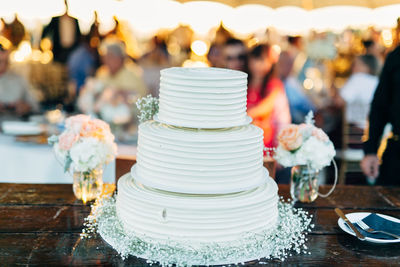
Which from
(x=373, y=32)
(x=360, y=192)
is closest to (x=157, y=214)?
(x=360, y=192)

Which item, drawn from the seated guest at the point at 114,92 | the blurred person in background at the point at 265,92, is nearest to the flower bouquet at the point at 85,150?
the seated guest at the point at 114,92

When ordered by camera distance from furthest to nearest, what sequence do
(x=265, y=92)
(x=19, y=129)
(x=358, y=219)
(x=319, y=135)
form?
(x=265, y=92) → (x=19, y=129) → (x=319, y=135) → (x=358, y=219)

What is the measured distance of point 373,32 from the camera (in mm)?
10234

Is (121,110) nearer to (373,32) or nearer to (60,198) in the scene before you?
(60,198)

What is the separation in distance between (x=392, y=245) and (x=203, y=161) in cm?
88

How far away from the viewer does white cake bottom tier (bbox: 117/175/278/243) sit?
5.90ft

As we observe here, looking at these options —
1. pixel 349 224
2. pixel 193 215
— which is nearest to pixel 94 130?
pixel 193 215

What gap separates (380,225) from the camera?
2104 millimetres

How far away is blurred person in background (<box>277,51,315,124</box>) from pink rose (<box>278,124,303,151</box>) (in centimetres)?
293

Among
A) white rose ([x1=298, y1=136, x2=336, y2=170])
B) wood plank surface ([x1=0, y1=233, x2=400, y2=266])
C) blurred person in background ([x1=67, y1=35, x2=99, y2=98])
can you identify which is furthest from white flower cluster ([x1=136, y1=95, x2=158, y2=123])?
blurred person in background ([x1=67, y1=35, x2=99, y2=98])

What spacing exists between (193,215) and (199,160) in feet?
0.65

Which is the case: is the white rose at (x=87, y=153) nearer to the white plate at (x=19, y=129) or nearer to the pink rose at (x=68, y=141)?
the pink rose at (x=68, y=141)

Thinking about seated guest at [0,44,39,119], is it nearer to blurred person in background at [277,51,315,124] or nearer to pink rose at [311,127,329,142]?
blurred person in background at [277,51,315,124]

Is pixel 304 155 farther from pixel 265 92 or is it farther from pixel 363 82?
pixel 363 82
